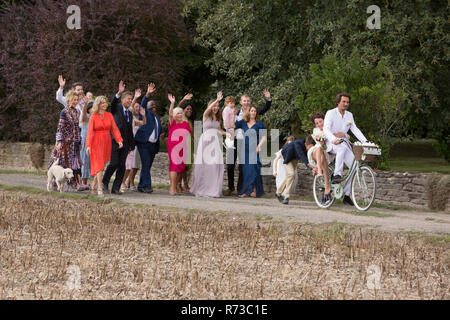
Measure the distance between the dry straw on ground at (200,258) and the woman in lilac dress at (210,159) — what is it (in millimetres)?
3350

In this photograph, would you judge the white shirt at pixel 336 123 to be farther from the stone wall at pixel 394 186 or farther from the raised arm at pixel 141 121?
the raised arm at pixel 141 121

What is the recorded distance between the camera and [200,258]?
344 inches

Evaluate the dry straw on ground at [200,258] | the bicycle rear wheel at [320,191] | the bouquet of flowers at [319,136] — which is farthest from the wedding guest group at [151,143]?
the dry straw on ground at [200,258]

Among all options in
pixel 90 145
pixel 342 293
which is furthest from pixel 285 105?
pixel 342 293

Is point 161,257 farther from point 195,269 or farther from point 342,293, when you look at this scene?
point 342,293

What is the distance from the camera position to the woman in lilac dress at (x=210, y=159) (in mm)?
15664

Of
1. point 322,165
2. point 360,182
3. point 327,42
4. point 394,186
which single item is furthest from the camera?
point 327,42

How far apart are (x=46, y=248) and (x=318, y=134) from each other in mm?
5728

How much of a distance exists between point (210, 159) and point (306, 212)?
11.9ft

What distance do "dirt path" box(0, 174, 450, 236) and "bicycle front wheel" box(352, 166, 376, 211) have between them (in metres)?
0.17

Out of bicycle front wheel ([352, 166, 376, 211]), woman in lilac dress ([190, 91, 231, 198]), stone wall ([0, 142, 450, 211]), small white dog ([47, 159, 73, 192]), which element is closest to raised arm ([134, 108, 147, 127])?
woman in lilac dress ([190, 91, 231, 198])

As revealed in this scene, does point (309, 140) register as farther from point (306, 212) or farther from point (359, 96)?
point (359, 96)

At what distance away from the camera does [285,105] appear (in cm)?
2262

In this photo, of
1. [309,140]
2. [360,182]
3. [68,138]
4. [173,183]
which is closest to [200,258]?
[360,182]
